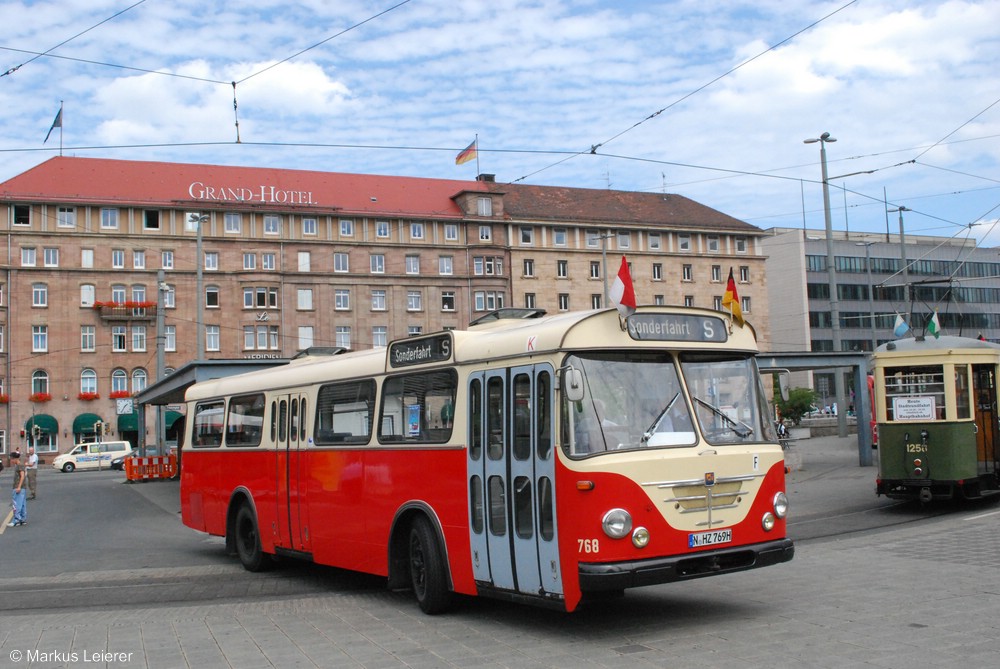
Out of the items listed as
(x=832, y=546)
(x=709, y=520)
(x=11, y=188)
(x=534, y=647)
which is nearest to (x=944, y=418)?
(x=832, y=546)

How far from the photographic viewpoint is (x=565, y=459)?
27.4ft

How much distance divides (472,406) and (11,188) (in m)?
68.5

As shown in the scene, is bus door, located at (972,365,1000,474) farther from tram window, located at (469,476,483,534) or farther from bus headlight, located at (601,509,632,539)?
bus headlight, located at (601,509,632,539)

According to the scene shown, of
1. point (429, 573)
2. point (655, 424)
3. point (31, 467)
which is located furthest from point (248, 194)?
point (655, 424)

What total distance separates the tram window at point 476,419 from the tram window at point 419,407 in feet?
1.05

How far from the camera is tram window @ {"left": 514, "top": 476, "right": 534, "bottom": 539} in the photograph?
A: 8.77 metres

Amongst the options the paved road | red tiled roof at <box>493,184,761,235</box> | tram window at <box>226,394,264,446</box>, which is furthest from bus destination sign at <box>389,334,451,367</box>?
red tiled roof at <box>493,184,761,235</box>

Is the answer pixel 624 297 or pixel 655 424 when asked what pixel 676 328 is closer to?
pixel 624 297

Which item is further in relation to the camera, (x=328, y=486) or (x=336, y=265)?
(x=336, y=265)

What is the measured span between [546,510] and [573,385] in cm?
117

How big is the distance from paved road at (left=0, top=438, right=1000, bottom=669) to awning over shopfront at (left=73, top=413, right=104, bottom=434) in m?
58.8

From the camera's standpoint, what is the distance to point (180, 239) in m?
72.2

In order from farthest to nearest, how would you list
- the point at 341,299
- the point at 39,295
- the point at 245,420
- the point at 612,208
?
A: the point at 612,208 → the point at 341,299 → the point at 39,295 → the point at 245,420

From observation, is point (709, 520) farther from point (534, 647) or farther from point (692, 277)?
point (692, 277)
